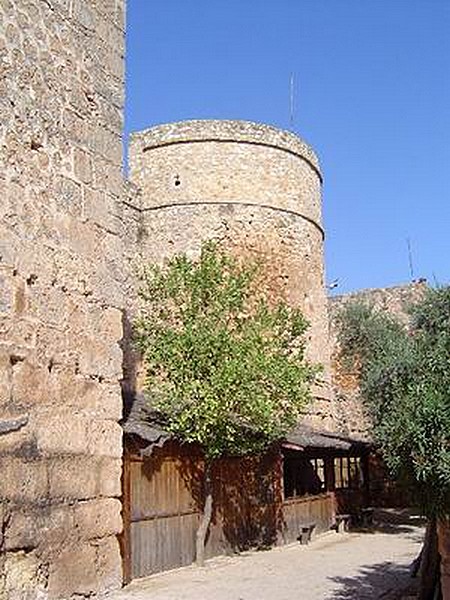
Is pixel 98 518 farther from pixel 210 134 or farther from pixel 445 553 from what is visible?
pixel 210 134

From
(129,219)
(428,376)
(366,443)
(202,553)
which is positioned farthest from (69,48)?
(366,443)

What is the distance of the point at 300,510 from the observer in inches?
637

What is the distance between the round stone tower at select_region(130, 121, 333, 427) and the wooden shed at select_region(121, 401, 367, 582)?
3.30 m

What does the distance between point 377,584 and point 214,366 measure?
4.07 meters

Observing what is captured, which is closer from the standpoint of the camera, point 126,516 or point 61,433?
point 61,433

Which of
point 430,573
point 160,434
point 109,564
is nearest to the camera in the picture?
point 109,564

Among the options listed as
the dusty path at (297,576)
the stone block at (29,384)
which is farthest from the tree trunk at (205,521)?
the stone block at (29,384)

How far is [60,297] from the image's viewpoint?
172 inches

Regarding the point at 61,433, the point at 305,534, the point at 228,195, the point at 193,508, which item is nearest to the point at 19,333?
the point at 61,433

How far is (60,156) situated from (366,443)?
1514cm

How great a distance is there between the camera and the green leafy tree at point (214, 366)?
1161 centimetres

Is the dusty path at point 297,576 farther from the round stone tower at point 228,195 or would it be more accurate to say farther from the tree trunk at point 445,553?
the round stone tower at point 228,195

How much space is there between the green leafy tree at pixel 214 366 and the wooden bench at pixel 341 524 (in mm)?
5464

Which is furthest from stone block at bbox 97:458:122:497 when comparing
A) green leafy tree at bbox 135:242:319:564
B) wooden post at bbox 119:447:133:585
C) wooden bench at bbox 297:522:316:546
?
wooden bench at bbox 297:522:316:546
